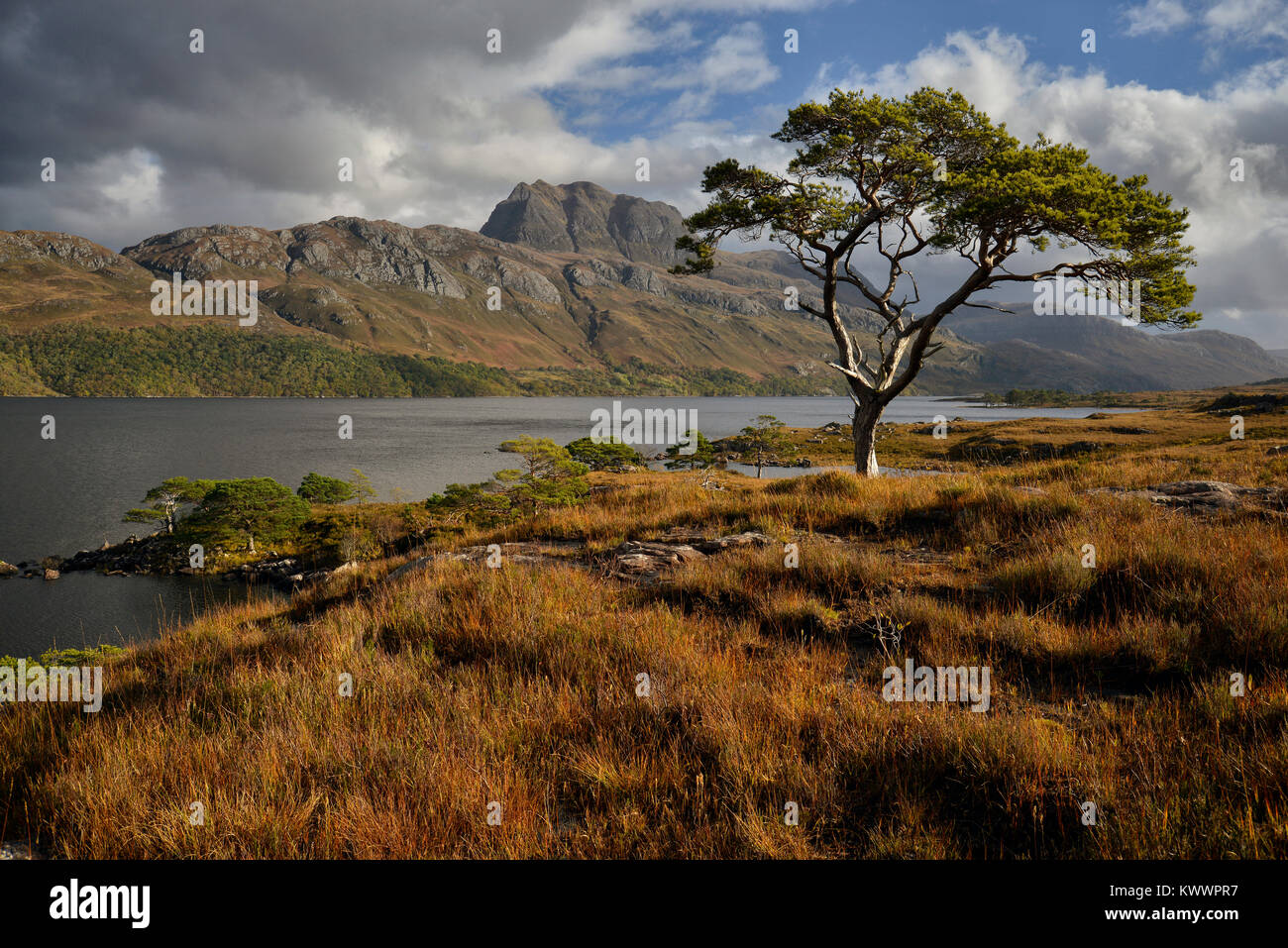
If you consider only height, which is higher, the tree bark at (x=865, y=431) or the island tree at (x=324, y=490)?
the tree bark at (x=865, y=431)

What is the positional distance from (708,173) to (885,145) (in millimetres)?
5477

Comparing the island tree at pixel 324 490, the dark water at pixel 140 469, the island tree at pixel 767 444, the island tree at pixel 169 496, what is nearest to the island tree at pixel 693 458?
the island tree at pixel 767 444

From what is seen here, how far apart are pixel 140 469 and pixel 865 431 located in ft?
305

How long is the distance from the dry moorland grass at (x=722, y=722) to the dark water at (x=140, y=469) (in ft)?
9.97

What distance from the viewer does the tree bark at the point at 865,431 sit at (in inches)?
782

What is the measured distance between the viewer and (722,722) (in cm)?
355

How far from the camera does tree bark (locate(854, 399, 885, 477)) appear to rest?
65.2ft

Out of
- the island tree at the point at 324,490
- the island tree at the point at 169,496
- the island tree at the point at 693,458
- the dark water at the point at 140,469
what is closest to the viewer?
the dark water at the point at 140,469

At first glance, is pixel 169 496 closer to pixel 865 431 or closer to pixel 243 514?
pixel 243 514

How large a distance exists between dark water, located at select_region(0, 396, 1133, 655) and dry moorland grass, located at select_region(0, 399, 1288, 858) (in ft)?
9.97

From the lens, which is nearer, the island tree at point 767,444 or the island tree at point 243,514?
the island tree at point 243,514

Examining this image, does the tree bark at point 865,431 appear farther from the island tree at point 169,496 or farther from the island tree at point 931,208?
the island tree at point 169,496

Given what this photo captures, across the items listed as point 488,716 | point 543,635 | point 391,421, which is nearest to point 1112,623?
point 543,635

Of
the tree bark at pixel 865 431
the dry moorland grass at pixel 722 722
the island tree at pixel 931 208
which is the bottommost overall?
the dry moorland grass at pixel 722 722
